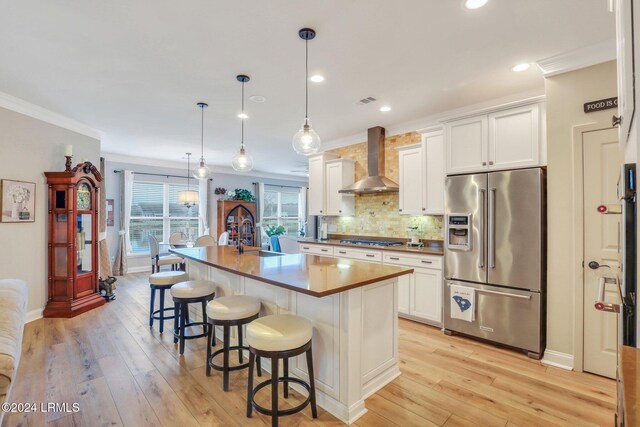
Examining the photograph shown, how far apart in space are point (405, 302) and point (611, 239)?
84.7 inches

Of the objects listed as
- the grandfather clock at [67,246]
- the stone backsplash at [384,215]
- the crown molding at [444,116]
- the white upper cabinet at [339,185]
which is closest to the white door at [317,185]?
the white upper cabinet at [339,185]

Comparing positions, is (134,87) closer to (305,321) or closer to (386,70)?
(386,70)

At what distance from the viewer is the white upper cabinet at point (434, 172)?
3850mm

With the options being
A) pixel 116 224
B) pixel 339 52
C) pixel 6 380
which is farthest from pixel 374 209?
pixel 116 224

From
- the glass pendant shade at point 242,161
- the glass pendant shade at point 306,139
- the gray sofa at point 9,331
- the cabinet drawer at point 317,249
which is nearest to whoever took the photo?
the gray sofa at point 9,331

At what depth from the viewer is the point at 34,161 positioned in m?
3.95

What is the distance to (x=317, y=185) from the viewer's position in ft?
18.3

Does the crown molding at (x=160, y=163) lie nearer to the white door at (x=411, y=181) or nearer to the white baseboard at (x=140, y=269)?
the white baseboard at (x=140, y=269)

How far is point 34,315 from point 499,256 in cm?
571

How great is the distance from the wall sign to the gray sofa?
4.08 m

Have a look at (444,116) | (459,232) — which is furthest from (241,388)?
(444,116)

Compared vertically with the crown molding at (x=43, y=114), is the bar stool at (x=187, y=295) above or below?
below

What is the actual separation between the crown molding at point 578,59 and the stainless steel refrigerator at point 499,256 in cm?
92

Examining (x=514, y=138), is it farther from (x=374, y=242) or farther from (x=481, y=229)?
(x=374, y=242)
